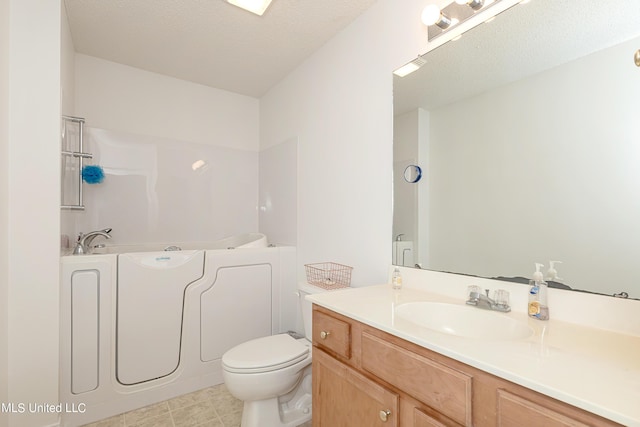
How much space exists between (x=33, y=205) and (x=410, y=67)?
2.09 metres

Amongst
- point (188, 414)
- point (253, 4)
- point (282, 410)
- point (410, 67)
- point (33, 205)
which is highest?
point (253, 4)

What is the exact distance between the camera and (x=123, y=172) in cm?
250

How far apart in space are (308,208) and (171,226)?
52.1 inches

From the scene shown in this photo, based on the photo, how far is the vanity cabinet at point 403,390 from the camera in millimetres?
638

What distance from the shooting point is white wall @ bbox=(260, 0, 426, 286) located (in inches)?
64.9

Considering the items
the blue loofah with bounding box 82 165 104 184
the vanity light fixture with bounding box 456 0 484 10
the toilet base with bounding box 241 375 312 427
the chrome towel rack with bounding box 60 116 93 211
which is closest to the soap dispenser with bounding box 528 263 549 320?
the vanity light fixture with bounding box 456 0 484 10

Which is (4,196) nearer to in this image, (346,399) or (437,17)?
(346,399)

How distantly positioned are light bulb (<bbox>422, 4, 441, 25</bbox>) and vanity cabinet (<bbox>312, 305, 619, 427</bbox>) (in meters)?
1.37

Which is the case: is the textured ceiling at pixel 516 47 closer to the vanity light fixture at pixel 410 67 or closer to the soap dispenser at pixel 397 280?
the vanity light fixture at pixel 410 67

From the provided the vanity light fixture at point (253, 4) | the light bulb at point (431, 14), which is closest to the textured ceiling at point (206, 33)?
the vanity light fixture at point (253, 4)

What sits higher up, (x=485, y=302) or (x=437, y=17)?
(x=437, y=17)

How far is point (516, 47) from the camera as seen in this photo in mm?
1184

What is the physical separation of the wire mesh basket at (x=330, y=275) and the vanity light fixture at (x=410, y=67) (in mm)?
1159

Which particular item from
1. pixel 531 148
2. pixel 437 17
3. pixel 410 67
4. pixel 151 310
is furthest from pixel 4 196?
pixel 531 148
